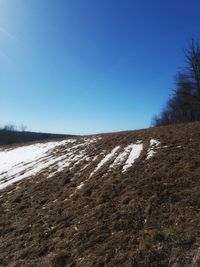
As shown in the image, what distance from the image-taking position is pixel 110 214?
738 cm

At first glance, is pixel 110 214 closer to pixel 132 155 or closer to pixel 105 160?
pixel 132 155

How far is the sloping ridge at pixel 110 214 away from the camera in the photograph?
5.61 meters

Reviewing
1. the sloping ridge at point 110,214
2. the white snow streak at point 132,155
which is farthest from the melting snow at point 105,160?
the white snow streak at point 132,155

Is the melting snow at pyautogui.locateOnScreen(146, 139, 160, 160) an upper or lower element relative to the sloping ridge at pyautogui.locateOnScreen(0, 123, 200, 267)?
upper

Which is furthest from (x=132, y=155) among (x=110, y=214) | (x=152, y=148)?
(x=110, y=214)

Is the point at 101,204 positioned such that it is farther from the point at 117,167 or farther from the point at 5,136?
the point at 5,136

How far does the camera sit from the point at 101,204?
814cm

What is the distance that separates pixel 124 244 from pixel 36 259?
174cm

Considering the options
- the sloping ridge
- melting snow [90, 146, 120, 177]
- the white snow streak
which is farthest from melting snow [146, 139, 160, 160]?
melting snow [90, 146, 120, 177]

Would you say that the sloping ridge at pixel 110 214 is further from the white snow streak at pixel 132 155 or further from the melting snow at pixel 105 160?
the melting snow at pixel 105 160

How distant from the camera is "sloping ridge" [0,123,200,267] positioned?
18.4 feet

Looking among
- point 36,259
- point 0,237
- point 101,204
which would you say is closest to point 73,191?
point 101,204

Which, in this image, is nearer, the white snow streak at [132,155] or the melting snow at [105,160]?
the white snow streak at [132,155]

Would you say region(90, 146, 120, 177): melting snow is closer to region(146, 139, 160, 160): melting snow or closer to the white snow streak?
the white snow streak
